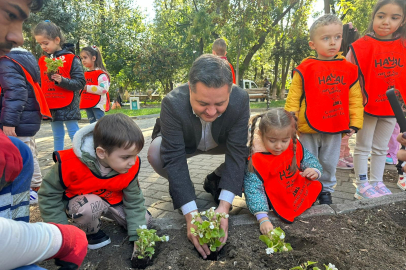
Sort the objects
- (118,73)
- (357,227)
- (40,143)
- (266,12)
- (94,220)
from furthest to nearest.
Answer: (118,73) → (266,12) → (40,143) → (357,227) → (94,220)

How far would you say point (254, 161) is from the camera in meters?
2.46

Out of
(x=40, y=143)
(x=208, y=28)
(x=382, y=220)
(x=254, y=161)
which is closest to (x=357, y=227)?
(x=382, y=220)

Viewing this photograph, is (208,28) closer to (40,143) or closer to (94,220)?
(40,143)

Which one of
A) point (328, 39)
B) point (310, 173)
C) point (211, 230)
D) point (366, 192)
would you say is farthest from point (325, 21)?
point (211, 230)

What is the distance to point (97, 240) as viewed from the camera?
204 cm

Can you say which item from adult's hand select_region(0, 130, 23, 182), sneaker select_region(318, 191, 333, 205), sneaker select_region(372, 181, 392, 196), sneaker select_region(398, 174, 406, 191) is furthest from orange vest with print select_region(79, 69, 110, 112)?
sneaker select_region(398, 174, 406, 191)

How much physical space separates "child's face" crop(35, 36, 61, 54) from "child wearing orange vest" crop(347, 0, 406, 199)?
3.48 metres

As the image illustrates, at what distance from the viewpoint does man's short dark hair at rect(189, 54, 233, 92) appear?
1893mm

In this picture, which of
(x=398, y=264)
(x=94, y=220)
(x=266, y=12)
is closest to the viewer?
(x=398, y=264)

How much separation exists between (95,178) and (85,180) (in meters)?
0.06

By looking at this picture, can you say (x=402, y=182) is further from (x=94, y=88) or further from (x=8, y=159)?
(x=94, y=88)

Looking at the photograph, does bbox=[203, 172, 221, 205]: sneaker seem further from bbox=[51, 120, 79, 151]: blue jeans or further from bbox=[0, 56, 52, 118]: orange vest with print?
bbox=[51, 120, 79, 151]: blue jeans

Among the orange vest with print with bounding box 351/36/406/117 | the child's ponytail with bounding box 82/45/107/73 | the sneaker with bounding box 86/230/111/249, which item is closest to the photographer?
the sneaker with bounding box 86/230/111/249

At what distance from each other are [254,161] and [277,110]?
483 millimetres
